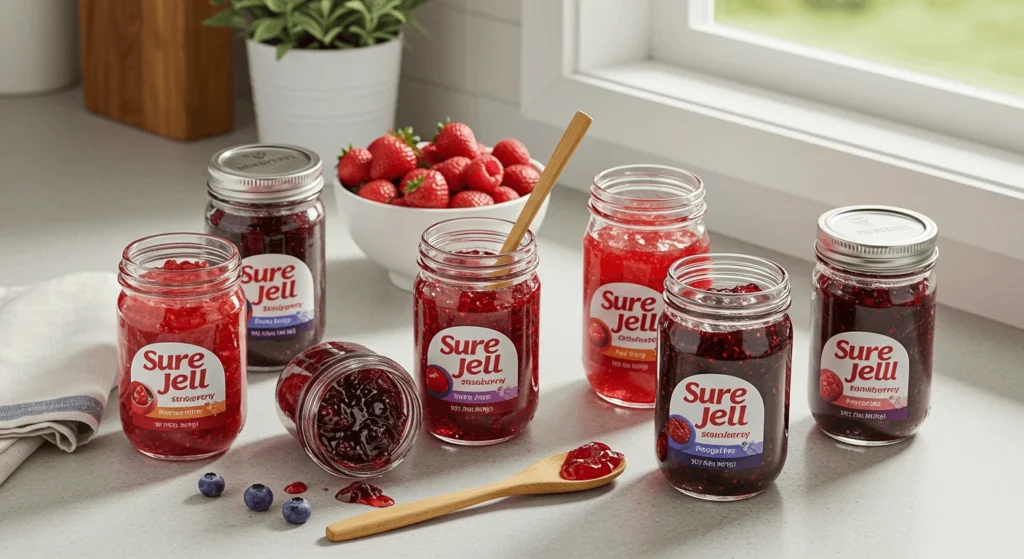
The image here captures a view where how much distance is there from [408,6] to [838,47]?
2.17 feet

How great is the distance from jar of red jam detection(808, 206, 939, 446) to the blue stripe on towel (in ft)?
2.32

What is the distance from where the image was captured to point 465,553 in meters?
1.16

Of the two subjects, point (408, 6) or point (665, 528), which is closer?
point (665, 528)

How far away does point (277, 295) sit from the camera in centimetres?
145

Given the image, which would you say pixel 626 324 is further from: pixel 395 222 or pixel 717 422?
pixel 395 222

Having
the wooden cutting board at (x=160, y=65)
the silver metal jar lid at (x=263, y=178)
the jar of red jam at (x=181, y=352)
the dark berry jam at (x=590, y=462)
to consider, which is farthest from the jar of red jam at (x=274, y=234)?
the wooden cutting board at (x=160, y=65)

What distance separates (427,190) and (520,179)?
0.40 ft

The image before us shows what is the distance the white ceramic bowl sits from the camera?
160 centimetres

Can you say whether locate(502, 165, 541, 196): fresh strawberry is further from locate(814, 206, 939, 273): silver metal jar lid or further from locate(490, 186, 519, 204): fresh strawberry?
locate(814, 206, 939, 273): silver metal jar lid

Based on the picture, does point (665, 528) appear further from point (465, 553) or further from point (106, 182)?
point (106, 182)

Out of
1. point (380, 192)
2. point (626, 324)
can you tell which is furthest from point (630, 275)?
point (380, 192)

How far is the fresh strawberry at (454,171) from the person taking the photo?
1.63 m

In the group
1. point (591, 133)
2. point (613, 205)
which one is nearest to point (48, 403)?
point (613, 205)

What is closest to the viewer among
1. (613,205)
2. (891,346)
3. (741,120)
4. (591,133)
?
(891,346)
